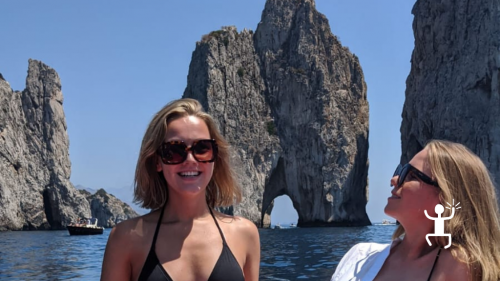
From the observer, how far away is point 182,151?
2977mm

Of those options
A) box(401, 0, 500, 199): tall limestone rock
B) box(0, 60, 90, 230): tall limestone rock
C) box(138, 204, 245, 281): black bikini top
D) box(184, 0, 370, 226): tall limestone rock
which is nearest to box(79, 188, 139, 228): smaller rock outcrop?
box(0, 60, 90, 230): tall limestone rock

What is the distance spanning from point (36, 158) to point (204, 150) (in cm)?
8593

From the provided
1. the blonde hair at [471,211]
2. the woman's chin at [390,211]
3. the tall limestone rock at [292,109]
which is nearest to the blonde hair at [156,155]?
the woman's chin at [390,211]

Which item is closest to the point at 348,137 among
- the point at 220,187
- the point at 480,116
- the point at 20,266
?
the point at 480,116

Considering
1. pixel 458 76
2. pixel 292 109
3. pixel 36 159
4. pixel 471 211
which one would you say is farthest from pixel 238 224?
pixel 36 159

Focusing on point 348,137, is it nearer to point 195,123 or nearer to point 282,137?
point 282,137

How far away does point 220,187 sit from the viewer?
3.33 m

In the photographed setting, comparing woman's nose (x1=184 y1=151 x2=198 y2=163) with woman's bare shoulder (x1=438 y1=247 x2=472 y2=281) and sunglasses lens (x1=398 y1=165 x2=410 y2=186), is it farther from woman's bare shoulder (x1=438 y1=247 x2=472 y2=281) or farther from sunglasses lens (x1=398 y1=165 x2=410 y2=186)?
woman's bare shoulder (x1=438 y1=247 x2=472 y2=281)

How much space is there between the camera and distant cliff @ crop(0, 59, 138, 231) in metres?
76.6

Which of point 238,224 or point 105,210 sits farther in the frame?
point 105,210

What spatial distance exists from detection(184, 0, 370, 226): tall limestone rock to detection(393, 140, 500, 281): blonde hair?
245ft

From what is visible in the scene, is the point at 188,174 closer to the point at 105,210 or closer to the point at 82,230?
the point at 82,230

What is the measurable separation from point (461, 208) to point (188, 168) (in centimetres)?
129

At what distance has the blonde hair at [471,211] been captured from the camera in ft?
8.82
